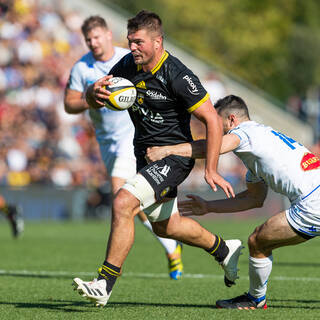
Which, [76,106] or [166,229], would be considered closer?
A: [166,229]

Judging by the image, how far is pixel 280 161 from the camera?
6309 mm

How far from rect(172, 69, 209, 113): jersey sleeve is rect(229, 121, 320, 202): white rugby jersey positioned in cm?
37

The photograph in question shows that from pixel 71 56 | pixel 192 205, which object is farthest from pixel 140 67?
pixel 71 56

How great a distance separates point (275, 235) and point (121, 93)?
1.70 m

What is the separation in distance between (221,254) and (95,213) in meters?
14.0

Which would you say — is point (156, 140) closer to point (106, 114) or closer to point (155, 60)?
point (155, 60)

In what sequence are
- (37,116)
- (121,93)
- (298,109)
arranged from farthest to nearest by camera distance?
1. (298,109)
2. (37,116)
3. (121,93)

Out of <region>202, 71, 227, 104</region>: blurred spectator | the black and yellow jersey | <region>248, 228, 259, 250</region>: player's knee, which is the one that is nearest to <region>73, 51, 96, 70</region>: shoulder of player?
the black and yellow jersey

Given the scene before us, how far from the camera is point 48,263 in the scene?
1102 cm

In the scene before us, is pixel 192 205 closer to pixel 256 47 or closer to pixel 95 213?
pixel 95 213

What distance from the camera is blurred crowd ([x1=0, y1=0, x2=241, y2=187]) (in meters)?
20.8

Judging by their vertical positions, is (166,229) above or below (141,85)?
below

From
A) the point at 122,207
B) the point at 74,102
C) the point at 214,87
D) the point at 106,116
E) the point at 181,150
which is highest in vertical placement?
the point at 181,150

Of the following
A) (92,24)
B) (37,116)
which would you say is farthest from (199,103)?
(37,116)
